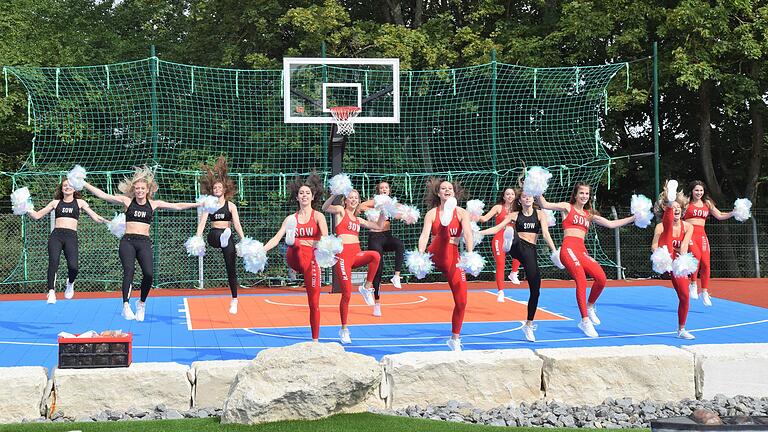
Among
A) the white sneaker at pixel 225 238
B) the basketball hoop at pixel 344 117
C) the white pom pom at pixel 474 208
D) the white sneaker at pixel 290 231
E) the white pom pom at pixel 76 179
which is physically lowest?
the white sneaker at pixel 225 238

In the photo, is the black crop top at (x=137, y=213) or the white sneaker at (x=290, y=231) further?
the black crop top at (x=137, y=213)

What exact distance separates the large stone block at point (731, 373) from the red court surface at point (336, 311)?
5455mm

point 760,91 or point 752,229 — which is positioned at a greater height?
point 760,91

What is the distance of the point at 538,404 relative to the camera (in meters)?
7.12

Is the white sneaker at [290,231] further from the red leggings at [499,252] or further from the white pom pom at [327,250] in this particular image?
the red leggings at [499,252]

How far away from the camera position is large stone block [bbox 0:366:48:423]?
6449mm

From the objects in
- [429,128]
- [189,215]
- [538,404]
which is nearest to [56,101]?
[189,215]

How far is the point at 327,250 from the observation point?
9570mm

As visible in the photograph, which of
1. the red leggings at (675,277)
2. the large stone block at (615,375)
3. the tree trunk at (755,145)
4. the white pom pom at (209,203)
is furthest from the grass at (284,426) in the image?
the tree trunk at (755,145)

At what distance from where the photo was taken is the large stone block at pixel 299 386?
6160 mm

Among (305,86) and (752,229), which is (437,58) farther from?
(752,229)

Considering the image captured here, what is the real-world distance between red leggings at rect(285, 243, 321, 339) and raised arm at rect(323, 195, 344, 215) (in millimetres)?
791

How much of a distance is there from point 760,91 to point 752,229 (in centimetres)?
393

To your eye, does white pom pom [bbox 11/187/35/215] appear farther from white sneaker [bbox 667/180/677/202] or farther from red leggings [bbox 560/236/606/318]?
white sneaker [bbox 667/180/677/202]
